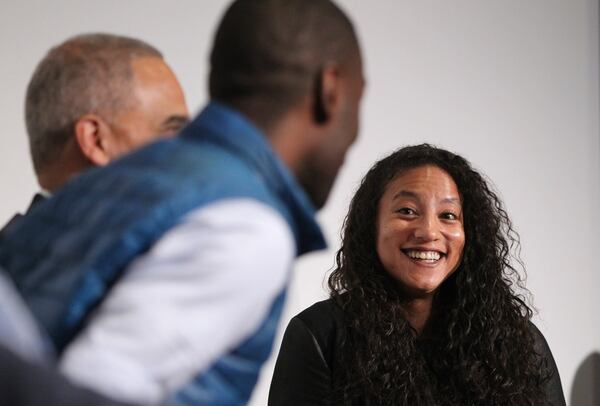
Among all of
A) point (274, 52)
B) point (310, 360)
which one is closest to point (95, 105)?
point (274, 52)

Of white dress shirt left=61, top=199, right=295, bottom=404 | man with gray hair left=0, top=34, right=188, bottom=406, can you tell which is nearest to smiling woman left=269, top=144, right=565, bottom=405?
man with gray hair left=0, top=34, right=188, bottom=406

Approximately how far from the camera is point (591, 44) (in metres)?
3.27

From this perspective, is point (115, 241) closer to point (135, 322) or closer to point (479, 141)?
point (135, 322)

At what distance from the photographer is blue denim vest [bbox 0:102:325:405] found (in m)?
0.62

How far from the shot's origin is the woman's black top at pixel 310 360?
73.5 inches

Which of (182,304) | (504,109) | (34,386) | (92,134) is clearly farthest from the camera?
(504,109)

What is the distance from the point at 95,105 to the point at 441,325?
1161 millimetres

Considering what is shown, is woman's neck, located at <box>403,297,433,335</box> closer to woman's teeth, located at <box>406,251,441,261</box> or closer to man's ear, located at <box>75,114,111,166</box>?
woman's teeth, located at <box>406,251,441,261</box>

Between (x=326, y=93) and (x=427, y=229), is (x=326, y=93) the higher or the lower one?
the higher one

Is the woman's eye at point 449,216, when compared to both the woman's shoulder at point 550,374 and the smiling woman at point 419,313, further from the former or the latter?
the woman's shoulder at point 550,374

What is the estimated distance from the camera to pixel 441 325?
6.61 ft

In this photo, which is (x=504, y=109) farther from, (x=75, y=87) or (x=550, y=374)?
(x=75, y=87)

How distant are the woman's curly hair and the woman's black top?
0.09 feet

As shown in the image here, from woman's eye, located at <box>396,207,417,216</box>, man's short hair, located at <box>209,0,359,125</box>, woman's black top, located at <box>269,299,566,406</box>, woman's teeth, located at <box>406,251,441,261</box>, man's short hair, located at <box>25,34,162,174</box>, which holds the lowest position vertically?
woman's black top, located at <box>269,299,566,406</box>
